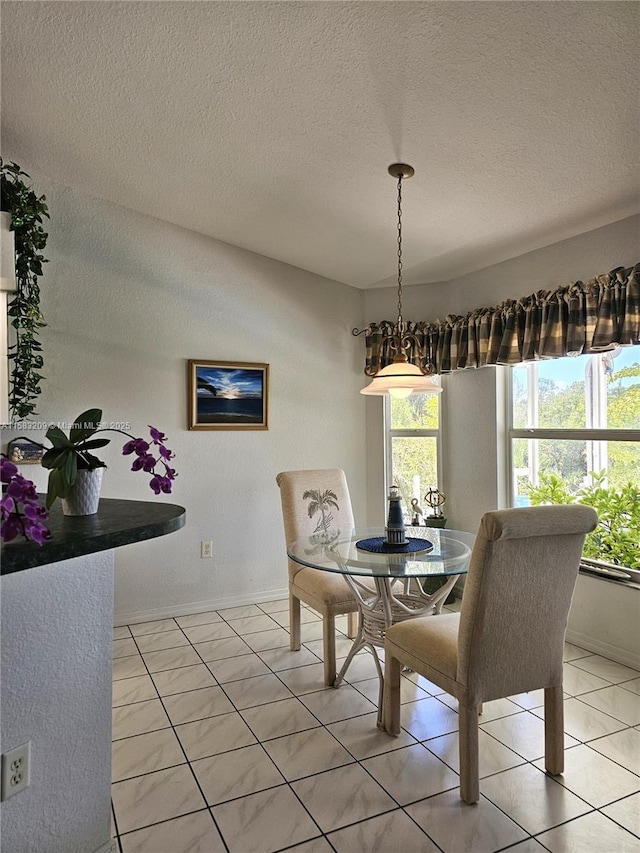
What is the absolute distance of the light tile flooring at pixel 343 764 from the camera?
179cm

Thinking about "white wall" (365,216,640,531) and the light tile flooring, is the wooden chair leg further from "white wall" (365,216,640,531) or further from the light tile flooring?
"white wall" (365,216,640,531)

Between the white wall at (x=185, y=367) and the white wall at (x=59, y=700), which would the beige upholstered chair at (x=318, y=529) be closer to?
the white wall at (x=185, y=367)

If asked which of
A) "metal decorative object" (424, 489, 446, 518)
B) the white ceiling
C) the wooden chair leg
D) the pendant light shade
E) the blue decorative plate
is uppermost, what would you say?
the white ceiling

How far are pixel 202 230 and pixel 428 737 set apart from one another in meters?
3.30

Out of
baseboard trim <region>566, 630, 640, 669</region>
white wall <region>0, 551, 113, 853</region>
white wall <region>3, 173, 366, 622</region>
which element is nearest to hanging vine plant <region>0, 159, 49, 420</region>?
white wall <region>3, 173, 366, 622</region>

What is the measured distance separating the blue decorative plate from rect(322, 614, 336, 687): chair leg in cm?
43

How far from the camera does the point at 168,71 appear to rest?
2182 mm

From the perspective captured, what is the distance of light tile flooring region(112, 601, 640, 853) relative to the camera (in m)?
1.79

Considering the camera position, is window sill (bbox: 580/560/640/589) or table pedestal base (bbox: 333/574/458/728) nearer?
table pedestal base (bbox: 333/574/458/728)

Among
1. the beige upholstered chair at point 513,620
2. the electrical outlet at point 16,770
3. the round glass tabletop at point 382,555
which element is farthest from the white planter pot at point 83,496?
the beige upholstered chair at point 513,620

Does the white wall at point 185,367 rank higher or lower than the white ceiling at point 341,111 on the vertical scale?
lower

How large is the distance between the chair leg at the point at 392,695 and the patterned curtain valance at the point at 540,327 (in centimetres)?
139

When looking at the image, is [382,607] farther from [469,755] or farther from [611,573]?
[611,573]

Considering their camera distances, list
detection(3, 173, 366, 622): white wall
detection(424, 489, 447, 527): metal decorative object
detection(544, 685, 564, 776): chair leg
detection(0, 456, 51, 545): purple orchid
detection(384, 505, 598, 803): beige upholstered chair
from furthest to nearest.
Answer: detection(424, 489, 447, 527): metal decorative object → detection(3, 173, 366, 622): white wall → detection(544, 685, 564, 776): chair leg → detection(384, 505, 598, 803): beige upholstered chair → detection(0, 456, 51, 545): purple orchid
